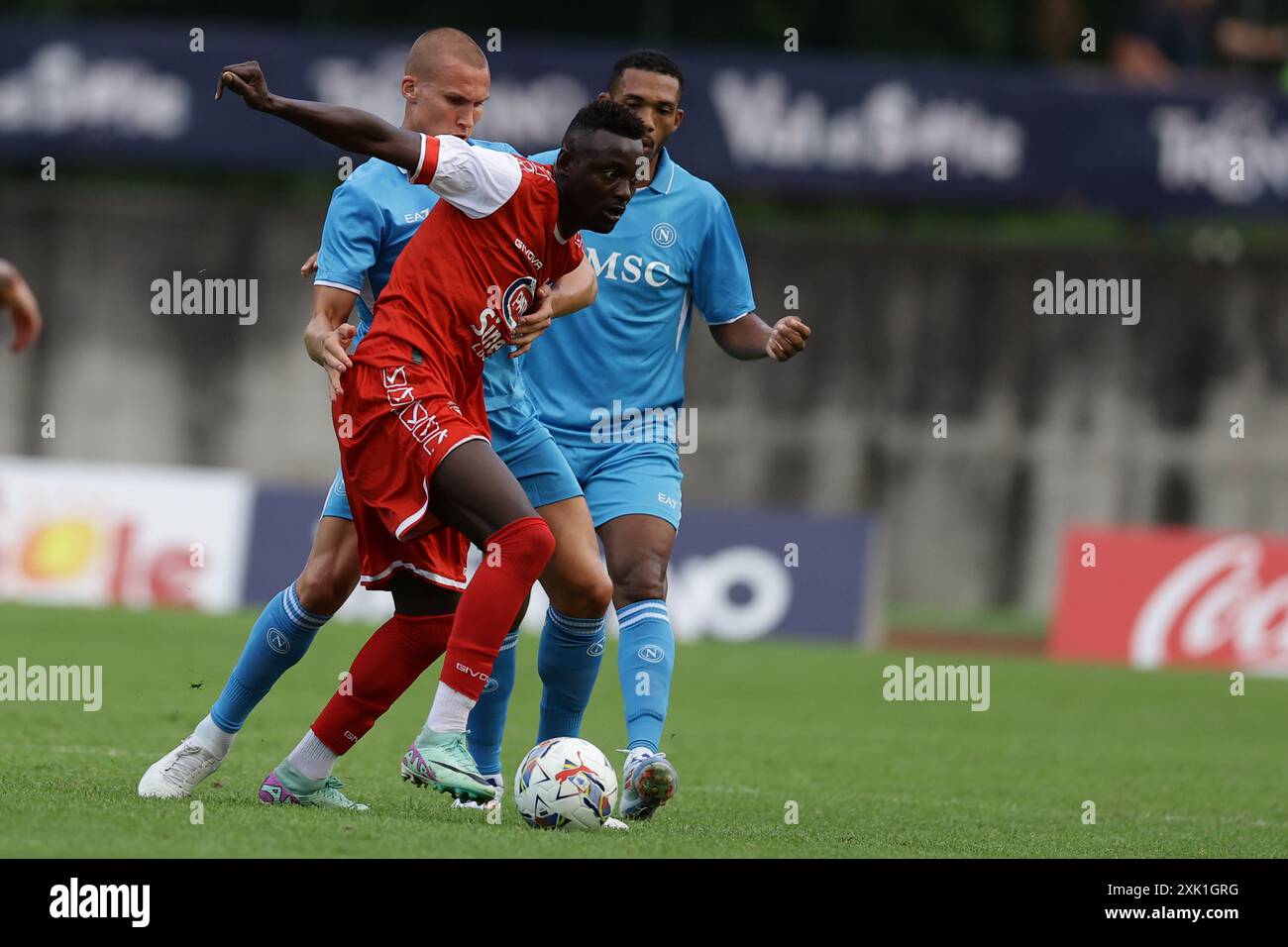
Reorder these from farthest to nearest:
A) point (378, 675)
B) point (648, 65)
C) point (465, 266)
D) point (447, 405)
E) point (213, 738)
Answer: point (648, 65), point (213, 738), point (378, 675), point (465, 266), point (447, 405)

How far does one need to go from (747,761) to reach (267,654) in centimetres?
298

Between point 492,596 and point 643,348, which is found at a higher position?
point 643,348

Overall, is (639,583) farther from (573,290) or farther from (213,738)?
(213,738)

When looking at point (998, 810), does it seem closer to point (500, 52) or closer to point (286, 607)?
point (286, 607)

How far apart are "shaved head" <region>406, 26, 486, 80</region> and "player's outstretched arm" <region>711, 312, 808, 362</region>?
132cm

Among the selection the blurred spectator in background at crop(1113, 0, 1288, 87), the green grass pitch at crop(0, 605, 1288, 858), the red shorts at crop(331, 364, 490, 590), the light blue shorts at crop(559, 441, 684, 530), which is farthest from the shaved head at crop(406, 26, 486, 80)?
the blurred spectator in background at crop(1113, 0, 1288, 87)

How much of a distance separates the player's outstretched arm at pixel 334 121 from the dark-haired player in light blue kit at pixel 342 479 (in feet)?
1.80

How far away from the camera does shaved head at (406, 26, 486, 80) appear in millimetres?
6172

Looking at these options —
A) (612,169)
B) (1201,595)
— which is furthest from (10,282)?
(1201,595)

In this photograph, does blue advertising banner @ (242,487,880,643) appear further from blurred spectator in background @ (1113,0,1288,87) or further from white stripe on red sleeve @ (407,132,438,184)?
white stripe on red sleeve @ (407,132,438,184)

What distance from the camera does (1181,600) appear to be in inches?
593

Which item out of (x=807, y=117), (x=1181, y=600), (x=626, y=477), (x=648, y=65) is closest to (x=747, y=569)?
(x=1181, y=600)

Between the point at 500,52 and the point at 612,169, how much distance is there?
1278 cm

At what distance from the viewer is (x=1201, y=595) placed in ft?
49.3
